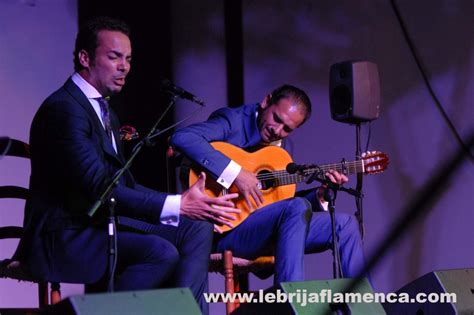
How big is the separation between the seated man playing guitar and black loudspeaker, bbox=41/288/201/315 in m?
1.04

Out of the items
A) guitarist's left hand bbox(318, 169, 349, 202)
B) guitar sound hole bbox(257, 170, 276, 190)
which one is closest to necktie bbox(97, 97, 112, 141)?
guitar sound hole bbox(257, 170, 276, 190)

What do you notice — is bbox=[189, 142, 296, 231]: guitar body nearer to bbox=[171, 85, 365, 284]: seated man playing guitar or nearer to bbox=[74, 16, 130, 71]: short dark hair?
bbox=[171, 85, 365, 284]: seated man playing guitar

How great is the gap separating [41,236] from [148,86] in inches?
74.5

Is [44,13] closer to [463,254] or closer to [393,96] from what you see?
[393,96]

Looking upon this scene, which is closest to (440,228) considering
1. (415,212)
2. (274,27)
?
(274,27)

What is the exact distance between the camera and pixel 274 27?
4574 mm

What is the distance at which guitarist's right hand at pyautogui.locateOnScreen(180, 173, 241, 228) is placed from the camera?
2283 mm

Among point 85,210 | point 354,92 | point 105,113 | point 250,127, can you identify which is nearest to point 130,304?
point 85,210

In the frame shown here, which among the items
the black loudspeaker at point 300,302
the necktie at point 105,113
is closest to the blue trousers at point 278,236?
the black loudspeaker at point 300,302

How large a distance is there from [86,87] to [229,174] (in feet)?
2.54

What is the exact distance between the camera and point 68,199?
2.46 metres

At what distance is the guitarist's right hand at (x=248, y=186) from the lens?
316cm

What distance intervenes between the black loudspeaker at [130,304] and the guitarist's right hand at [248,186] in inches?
52.2

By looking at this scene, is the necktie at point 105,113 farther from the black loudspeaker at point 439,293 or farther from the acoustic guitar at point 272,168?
the black loudspeaker at point 439,293
